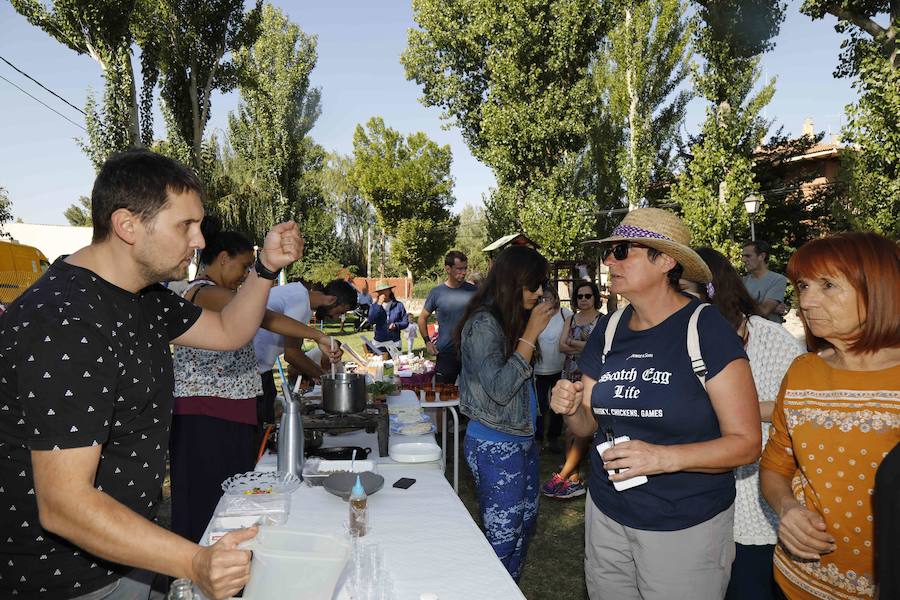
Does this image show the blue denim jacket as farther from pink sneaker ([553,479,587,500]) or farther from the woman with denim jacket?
pink sneaker ([553,479,587,500])

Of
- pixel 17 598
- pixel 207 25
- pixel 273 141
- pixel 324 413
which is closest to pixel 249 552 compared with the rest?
pixel 17 598

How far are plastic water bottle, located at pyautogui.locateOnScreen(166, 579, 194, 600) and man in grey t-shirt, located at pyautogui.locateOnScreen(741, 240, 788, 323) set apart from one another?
6156 millimetres

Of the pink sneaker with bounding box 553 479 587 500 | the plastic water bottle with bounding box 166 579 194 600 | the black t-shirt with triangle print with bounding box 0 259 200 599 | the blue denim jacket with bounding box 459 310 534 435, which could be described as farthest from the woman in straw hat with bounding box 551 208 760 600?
the pink sneaker with bounding box 553 479 587 500

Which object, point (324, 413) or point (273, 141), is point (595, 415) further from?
point (273, 141)

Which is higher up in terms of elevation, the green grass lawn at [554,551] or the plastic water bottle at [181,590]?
the plastic water bottle at [181,590]

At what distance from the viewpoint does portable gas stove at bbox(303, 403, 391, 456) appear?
276 cm

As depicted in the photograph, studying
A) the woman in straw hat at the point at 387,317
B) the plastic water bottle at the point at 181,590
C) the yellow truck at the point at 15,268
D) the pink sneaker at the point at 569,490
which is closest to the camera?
the plastic water bottle at the point at 181,590

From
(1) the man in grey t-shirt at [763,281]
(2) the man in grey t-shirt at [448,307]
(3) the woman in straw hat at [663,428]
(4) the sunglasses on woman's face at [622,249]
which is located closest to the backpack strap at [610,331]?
(3) the woman in straw hat at [663,428]

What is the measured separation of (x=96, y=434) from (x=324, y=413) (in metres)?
1.71

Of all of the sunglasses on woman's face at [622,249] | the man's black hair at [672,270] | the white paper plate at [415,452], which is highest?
the sunglasses on woman's face at [622,249]

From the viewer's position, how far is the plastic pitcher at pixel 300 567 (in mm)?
1168

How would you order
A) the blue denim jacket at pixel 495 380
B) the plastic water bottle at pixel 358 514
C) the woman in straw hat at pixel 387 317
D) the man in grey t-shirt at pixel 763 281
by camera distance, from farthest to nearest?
the woman in straw hat at pixel 387 317 < the man in grey t-shirt at pixel 763 281 < the blue denim jacket at pixel 495 380 < the plastic water bottle at pixel 358 514

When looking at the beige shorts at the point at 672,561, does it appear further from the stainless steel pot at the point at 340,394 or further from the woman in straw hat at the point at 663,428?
the stainless steel pot at the point at 340,394

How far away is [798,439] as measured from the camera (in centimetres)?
163
